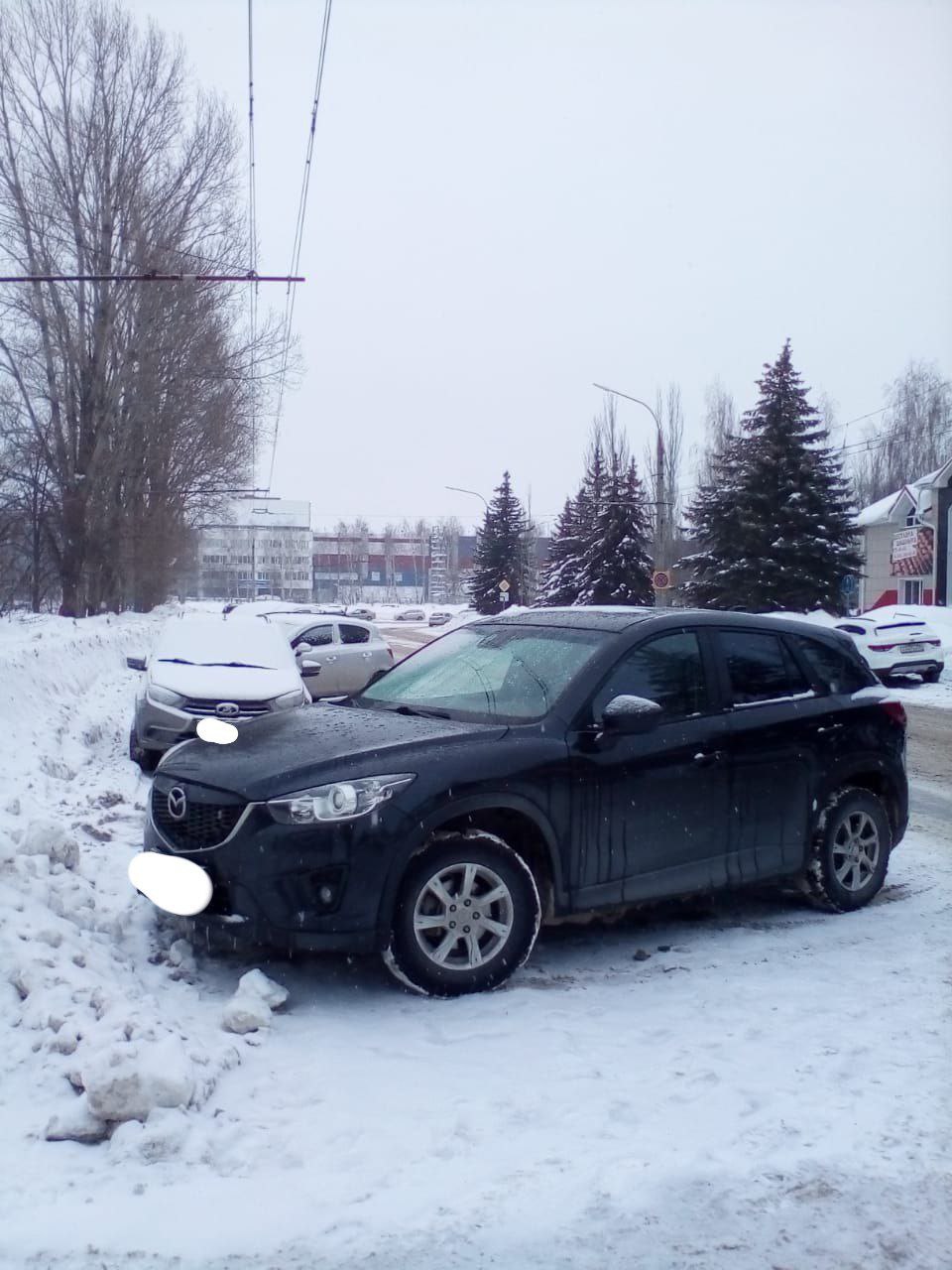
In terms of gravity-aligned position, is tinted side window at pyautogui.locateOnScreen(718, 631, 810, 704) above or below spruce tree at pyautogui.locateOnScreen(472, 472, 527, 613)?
below

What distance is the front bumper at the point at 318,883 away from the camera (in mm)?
4535

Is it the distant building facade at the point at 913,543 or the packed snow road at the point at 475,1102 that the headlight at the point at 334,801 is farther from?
the distant building facade at the point at 913,543

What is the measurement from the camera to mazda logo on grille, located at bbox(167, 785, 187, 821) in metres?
4.99

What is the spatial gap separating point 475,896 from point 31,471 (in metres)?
28.9

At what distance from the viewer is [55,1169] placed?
3.26 meters

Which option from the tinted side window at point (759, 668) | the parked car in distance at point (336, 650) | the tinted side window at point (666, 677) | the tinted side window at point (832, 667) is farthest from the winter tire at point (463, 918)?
the parked car in distance at point (336, 650)

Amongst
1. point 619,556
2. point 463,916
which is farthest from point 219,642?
point 619,556

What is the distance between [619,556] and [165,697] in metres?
34.9

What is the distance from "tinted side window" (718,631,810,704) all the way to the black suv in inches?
0.5

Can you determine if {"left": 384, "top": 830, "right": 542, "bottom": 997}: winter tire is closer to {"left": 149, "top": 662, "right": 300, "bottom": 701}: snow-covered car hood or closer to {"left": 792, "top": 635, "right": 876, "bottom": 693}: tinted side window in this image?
{"left": 792, "top": 635, "right": 876, "bottom": 693}: tinted side window

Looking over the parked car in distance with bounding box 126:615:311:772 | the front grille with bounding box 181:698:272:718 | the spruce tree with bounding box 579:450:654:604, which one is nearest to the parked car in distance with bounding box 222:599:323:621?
the parked car in distance with bounding box 126:615:311:772

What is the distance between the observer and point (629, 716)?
5145 mm

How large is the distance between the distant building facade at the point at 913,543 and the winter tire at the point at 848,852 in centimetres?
3334

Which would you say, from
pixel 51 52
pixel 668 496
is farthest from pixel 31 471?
pixel 668 496
